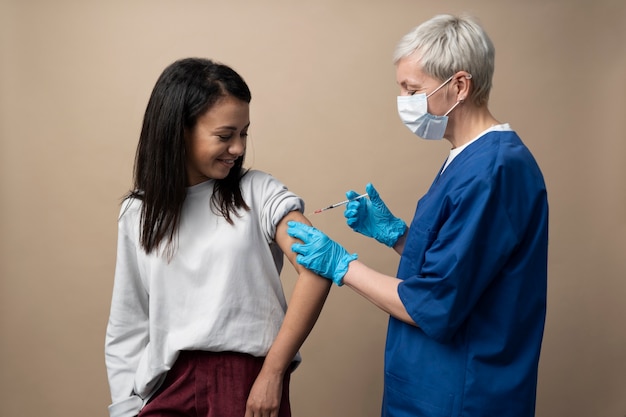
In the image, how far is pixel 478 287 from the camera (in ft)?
4.58

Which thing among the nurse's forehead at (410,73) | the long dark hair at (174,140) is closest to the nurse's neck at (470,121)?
the nurse's forehead at (410,73)

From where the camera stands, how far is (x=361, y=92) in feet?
8.77

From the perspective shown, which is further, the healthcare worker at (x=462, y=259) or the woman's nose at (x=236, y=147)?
the woman's nose at (x=236, y=147)

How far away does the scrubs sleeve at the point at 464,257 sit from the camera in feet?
4.50

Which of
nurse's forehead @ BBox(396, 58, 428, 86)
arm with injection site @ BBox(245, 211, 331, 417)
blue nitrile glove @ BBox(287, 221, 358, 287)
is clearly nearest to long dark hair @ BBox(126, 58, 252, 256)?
blue nitrile glove @ BBox(287, 221, 358, 287)

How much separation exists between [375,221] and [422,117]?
0.46 m

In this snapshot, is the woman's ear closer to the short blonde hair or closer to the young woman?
the short blonde hair

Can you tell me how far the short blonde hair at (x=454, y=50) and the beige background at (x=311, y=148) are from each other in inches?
45.0

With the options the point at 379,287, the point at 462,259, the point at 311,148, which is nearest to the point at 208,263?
Answer: the point at 379,287

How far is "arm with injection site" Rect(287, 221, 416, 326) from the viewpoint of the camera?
4.89ft

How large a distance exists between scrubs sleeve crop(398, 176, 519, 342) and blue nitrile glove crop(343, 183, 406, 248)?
1.68 ft

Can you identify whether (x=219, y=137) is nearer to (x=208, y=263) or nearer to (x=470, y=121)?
(x=208, y=263)

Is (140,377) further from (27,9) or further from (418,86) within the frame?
(27,9)

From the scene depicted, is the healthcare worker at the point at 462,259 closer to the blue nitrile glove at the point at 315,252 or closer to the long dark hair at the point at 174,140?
the blue nitrile glove at the point at 315,252
